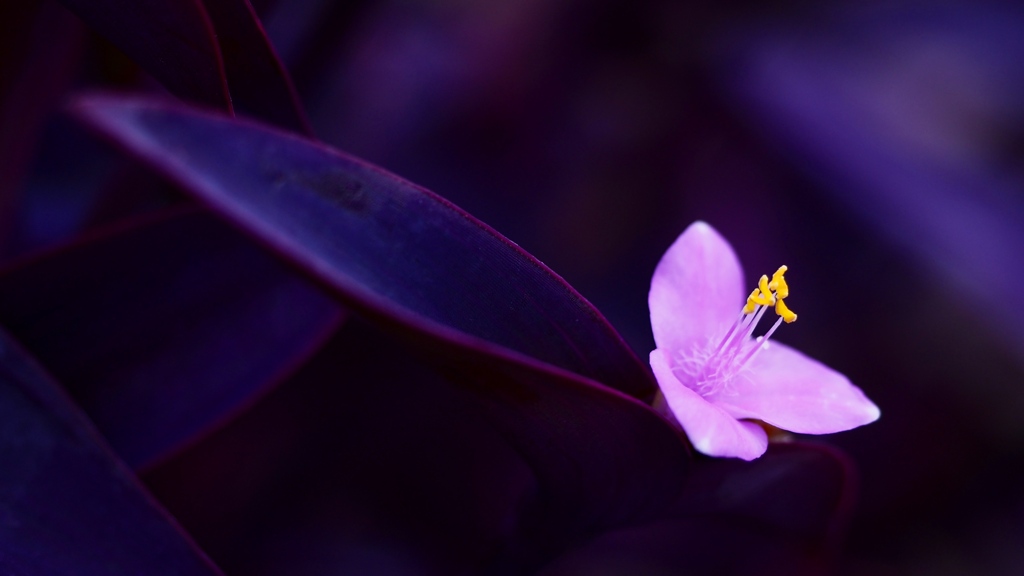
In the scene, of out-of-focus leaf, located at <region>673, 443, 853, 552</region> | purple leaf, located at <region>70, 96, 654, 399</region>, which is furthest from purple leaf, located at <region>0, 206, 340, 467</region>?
out-of-focus leaf, located at <region>673, 443, 853, 552</region>

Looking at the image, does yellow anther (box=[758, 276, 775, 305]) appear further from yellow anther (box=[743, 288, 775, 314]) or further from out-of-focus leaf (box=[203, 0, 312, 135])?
out-of-focus leaf (box=[203, 0, 312, 135])

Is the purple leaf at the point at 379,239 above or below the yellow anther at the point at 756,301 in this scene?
below

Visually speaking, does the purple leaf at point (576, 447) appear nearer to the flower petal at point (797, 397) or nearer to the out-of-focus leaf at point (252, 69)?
the flower petal at point (797, 397)

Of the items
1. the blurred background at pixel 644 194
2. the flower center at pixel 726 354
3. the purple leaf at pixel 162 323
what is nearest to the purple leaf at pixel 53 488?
the purple leaf at pixel 162 323

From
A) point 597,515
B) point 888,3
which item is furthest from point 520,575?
point 888,3

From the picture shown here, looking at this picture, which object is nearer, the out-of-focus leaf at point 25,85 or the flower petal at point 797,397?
the flower petal at point 797,397

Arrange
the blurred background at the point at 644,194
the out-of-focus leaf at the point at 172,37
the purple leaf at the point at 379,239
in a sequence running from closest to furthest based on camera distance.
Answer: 1. the purple leaf at the point at 379,239
2. the out-of-focus leaf at the point at 172,37
3. the blurred background at the point at 644,194

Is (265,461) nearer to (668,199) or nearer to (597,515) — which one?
(597,515)
